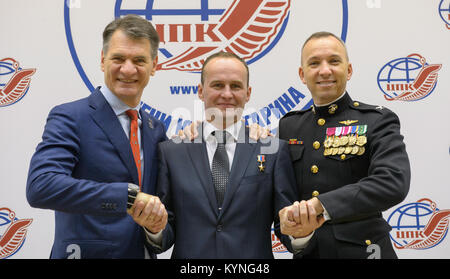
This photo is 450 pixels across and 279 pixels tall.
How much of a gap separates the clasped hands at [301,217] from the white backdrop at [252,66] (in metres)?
1.67

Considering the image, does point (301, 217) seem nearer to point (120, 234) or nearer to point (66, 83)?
point (120, 234)

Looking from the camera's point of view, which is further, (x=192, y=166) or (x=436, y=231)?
(x=436, y=231)

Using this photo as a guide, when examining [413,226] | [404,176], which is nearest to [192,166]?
[404,176]

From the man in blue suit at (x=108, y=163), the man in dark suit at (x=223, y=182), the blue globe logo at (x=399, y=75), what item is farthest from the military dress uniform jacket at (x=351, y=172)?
the blue globe logo at (x=399, y=75)

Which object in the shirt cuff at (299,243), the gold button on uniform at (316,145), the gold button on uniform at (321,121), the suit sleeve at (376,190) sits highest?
the gold button on uniform at (321,121)

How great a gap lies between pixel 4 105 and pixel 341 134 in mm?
2654

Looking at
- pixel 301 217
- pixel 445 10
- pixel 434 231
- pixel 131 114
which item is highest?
pixel 445 10

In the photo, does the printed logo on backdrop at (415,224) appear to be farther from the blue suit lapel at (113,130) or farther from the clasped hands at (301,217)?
the blue suit lapel at (113,130)

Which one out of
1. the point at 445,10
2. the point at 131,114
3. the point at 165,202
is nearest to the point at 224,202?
the point at 165,202

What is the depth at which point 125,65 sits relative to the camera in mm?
1802

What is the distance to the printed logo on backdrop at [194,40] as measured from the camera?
319 centimetres

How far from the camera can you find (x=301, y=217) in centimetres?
155

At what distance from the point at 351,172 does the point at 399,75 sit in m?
1.71

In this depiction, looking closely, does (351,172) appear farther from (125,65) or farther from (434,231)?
(434,231)
